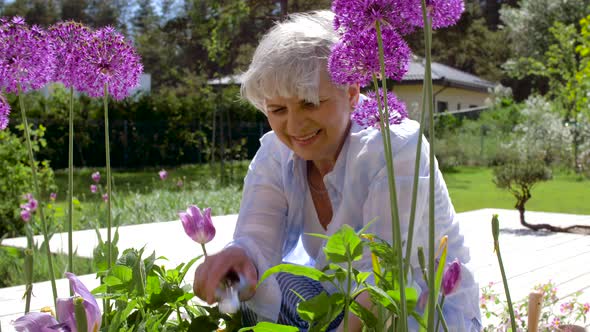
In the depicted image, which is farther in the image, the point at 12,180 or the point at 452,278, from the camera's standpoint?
the point at 12,180

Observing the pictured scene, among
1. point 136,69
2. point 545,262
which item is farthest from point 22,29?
point 545,262

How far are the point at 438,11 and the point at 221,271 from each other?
755 mm

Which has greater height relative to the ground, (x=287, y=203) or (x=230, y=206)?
(x=287, y=203)

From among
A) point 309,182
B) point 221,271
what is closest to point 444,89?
point 309,182

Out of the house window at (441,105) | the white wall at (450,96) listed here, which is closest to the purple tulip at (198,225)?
the white wall at (450,96)

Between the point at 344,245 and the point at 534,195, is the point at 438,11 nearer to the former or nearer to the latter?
the point at 344,245

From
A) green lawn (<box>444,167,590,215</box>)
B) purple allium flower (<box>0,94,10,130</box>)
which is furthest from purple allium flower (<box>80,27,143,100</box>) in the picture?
green lawn (<box>444,167,590,215</box>)

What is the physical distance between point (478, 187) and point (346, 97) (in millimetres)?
10026

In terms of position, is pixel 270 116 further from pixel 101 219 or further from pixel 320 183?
pixel 101 219

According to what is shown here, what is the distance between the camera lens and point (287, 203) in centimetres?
191

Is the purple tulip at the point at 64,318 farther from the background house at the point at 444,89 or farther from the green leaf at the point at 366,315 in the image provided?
the background house at the point at 444,89

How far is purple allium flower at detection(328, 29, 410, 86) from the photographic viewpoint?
0.84 m

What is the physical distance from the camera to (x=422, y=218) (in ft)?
4.98

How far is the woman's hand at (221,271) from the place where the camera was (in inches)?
54.2
